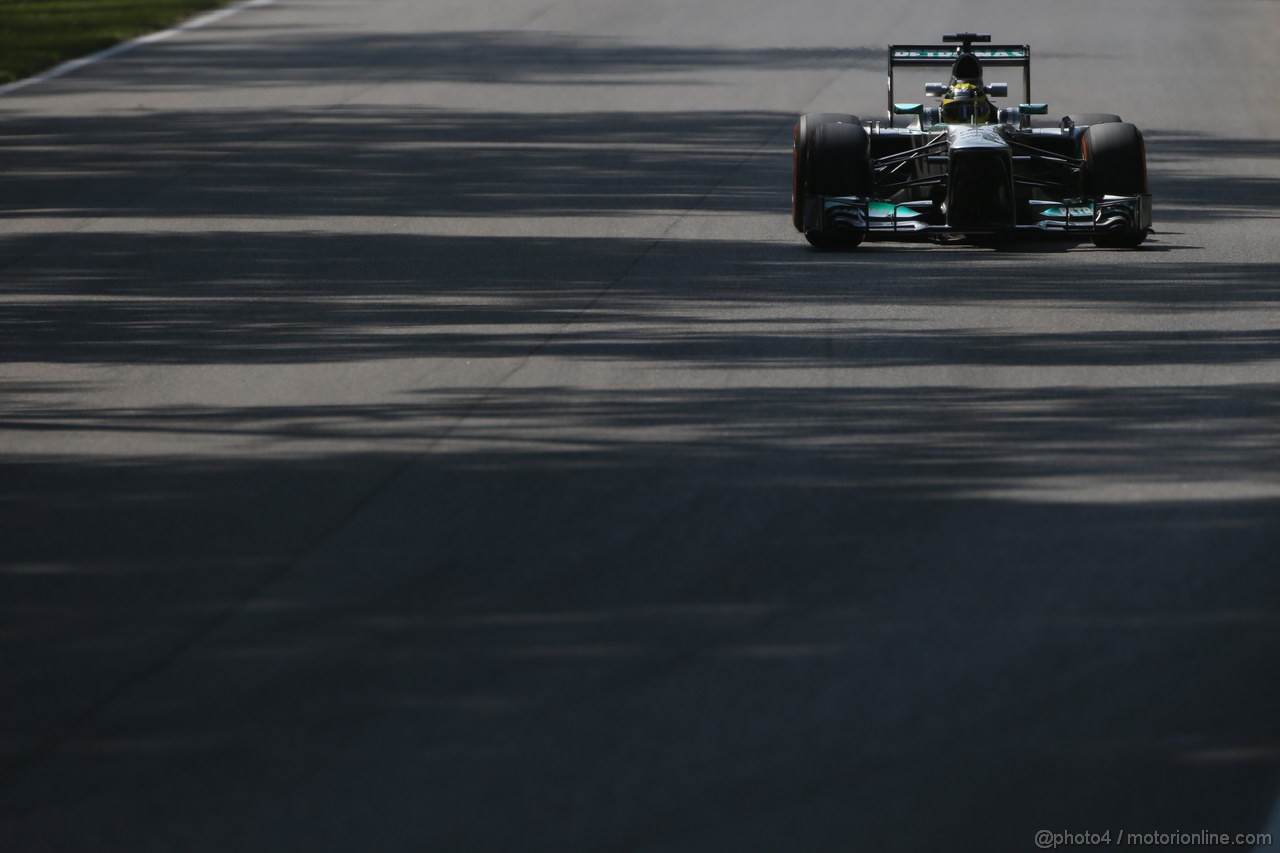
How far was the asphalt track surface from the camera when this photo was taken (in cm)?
462

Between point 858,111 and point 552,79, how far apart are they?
386cm

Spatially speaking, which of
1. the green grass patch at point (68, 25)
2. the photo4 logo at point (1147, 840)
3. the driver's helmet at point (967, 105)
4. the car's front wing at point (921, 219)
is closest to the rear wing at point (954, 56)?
the driver's helmet at point (967, 105)

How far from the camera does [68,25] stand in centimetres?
2320

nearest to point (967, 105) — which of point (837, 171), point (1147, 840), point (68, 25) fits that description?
point (837, 171)

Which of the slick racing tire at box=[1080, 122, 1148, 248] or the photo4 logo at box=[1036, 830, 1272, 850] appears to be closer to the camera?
the photo4 logo at box=[1036, 830, 1272, 850]

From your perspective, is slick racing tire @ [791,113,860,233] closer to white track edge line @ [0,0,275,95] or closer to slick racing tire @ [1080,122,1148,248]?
slick racing tire @ [1080,122,1148,248]

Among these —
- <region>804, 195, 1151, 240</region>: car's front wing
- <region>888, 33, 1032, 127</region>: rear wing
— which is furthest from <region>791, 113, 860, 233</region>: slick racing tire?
<region>888, 33, 1032, 127</region>: rear wing

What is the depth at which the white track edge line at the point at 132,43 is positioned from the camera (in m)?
19.2

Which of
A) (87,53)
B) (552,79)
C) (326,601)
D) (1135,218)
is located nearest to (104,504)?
(326,601)

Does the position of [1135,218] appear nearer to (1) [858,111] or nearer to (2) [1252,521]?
(2) [1252,521]

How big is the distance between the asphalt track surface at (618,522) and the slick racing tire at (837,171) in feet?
0.57

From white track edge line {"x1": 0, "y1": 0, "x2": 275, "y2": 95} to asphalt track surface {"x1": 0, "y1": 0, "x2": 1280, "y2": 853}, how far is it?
6072 millimetres

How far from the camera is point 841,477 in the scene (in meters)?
6.86

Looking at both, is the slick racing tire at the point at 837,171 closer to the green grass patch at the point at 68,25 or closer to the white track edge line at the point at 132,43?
the white track edge line at the point at 132,43
